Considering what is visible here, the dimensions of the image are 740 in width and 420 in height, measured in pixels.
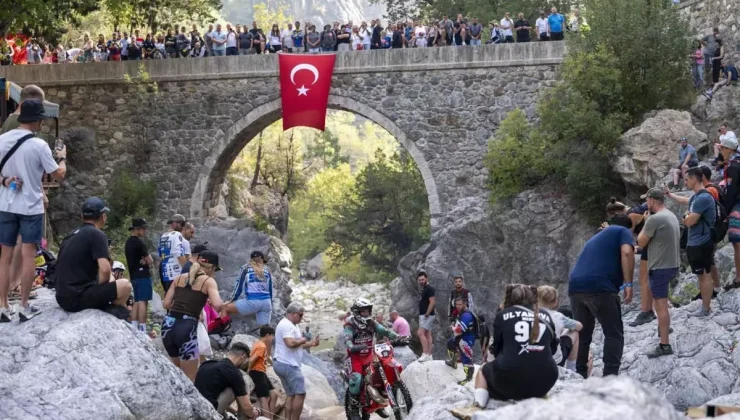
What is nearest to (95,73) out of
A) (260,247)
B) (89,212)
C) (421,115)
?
(260,247)

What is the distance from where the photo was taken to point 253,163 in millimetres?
Result: 35469

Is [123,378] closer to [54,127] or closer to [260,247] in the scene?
[260,247]

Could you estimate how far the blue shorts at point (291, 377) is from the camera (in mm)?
9805

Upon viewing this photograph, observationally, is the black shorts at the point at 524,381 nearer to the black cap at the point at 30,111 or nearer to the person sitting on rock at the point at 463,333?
the black cap at the point at 30,111

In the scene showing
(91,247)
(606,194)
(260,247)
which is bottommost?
(260,247)

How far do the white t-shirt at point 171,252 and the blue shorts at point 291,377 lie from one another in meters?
1.63

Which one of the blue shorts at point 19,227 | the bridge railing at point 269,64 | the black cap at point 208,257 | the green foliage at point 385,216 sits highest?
the bridge railing at point 269,64

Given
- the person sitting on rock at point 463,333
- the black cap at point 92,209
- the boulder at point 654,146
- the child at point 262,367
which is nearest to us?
the black cap at point 92,209

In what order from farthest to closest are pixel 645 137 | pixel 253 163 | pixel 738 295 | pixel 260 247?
1. pixel 253 163
2. pixel 260 247
3. pixel 645 137
4. pixel 738 295

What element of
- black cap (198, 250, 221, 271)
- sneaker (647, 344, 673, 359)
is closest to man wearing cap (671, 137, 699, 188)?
sneaker (647, 344, 673, 359)

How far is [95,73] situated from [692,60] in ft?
46.0

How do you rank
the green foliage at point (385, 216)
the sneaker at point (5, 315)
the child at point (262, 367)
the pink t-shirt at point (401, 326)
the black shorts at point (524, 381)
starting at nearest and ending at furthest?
the black shorts at point (524, 381), the sneaker at point (5, 315), the child at point (262, 367), the pink t-shirt at point (401, 326), the green foliage at point (385, 216)

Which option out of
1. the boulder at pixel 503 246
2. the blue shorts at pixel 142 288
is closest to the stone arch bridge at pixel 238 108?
the boulder at pixel 503 246

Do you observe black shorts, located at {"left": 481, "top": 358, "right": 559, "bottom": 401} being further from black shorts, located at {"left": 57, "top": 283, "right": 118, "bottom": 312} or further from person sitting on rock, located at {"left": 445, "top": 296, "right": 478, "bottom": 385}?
person sitting on rock, located at {"left": 445, "top": 296, "right": 478, "bottom": 385}
